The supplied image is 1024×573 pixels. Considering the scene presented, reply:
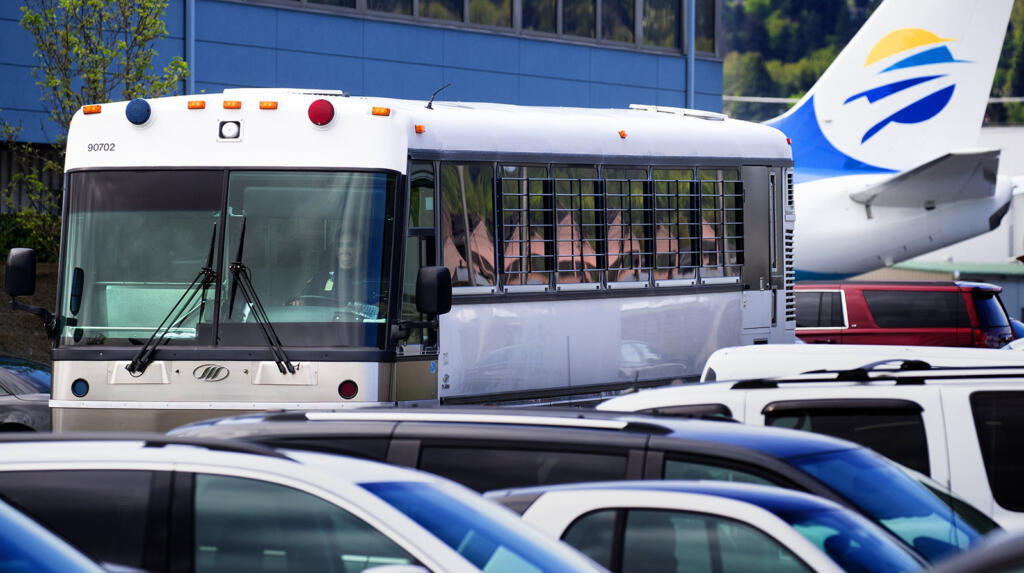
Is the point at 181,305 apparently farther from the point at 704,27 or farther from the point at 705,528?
the point at 704,27

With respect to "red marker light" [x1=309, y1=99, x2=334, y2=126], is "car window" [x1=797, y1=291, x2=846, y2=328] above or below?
below

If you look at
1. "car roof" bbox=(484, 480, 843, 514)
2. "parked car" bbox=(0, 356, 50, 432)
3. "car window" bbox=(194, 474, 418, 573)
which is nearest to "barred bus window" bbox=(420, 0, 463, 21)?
"parked car" bbox=(0, 356, 50, 432)

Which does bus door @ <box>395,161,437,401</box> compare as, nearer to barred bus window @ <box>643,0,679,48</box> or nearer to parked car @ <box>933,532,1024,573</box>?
parked car @ <box>933,532,1024,573</box>

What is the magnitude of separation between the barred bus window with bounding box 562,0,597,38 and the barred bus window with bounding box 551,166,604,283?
19448 mm

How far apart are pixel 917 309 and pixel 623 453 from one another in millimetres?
17652

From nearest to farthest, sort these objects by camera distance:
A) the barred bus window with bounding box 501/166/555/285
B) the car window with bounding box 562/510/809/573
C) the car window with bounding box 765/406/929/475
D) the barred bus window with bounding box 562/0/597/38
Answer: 1. the car window with bounding box 562/510/809/573
2. the car window with bounding box 765/406/929/475
3. the barred bus window with bounding box 501/166/555/285
4. the barred bus window with bounding box 562/0/597/38

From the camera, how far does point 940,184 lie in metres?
30.5

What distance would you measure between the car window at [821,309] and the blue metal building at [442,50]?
31.7 feet

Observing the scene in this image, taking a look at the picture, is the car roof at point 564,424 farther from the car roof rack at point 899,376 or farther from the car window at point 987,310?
the car window at point 987,310

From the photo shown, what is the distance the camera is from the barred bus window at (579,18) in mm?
32125

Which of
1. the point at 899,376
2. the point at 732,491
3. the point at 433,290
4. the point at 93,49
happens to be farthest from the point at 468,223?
the point at 93,49

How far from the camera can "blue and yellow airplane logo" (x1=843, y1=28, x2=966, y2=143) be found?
1304 inches

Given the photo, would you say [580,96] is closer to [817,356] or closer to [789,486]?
[817,356]

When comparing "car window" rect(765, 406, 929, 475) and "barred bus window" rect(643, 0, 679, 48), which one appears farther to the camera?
"barred bus window" rect(643, 0, 679, 48)
